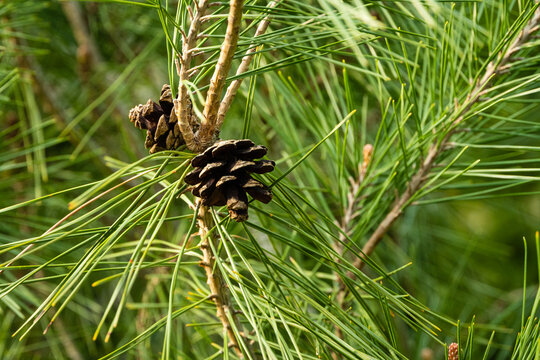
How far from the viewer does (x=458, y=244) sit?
1.50 metres

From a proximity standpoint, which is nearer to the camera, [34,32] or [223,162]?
[223,162]

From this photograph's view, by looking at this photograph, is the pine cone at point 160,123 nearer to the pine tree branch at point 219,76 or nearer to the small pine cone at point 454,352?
the pine tree branch at point 219,76

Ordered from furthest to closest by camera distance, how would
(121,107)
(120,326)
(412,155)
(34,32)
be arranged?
(34,32), (121,107), (120,326), (412,155)

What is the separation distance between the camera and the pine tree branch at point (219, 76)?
1.26 feet

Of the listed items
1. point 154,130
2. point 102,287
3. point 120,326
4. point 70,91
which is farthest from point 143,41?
point 154,130

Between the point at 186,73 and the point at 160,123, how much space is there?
47 millimetres

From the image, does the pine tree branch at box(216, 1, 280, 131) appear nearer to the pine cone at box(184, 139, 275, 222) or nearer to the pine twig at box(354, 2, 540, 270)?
the pine cone at box(184, 139, 275, 222)

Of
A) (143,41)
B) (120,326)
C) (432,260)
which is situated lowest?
(432,260)

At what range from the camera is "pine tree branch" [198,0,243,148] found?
0.38 metres

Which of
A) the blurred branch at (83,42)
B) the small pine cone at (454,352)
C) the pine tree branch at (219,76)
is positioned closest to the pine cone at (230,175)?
the pine tree branch at (219,76)

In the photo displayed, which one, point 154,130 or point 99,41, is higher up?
point 99,41

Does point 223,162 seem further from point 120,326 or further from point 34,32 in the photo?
point 34,32

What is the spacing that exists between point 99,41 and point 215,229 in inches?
49.2

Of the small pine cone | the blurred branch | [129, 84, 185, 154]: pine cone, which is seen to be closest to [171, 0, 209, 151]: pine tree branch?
[129, 84, 185, 154]: pine cone
